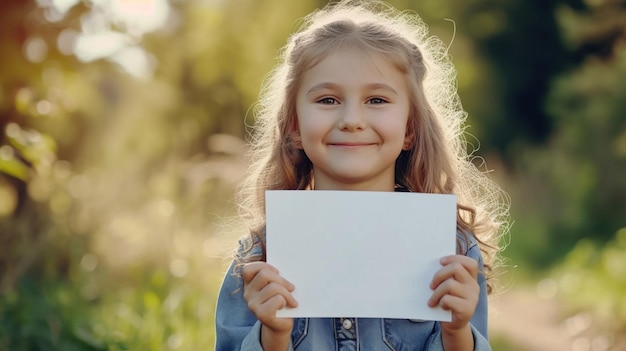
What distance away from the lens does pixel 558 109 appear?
504 inches

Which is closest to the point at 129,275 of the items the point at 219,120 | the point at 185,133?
the point at 185,133

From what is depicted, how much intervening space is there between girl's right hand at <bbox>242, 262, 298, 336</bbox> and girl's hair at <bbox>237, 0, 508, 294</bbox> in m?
0.30

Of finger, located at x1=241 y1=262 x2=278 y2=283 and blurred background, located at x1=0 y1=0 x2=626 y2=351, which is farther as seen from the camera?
Answer: blurred background, located at x1=0 y1=0 x2=626 y2=351

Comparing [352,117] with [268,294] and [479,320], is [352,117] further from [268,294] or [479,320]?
[479,320]

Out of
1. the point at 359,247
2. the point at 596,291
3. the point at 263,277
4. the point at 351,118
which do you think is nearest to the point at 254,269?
the point at 263,277

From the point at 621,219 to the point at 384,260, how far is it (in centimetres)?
848

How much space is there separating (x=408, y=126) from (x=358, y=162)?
0.31m

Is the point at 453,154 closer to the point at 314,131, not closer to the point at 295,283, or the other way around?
the point at 314,131

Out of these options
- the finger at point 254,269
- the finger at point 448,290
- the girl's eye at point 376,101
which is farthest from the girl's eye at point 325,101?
the finger at point 448,290

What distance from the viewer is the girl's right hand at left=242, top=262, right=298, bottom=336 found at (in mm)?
2389

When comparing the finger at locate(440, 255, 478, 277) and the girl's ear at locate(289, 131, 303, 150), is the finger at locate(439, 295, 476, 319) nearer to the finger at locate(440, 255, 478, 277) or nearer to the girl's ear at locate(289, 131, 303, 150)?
the finger at locate(440, 255, 478, 277)

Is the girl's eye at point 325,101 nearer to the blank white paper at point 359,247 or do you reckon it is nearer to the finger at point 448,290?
the blank white paper at point 359,247

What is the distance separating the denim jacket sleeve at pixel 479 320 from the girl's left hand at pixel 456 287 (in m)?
0.15

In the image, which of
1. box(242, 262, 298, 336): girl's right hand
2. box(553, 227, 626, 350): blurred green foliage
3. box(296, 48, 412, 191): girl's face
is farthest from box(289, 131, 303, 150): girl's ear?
box(553, 227, 626, 350): blurred green foliage
